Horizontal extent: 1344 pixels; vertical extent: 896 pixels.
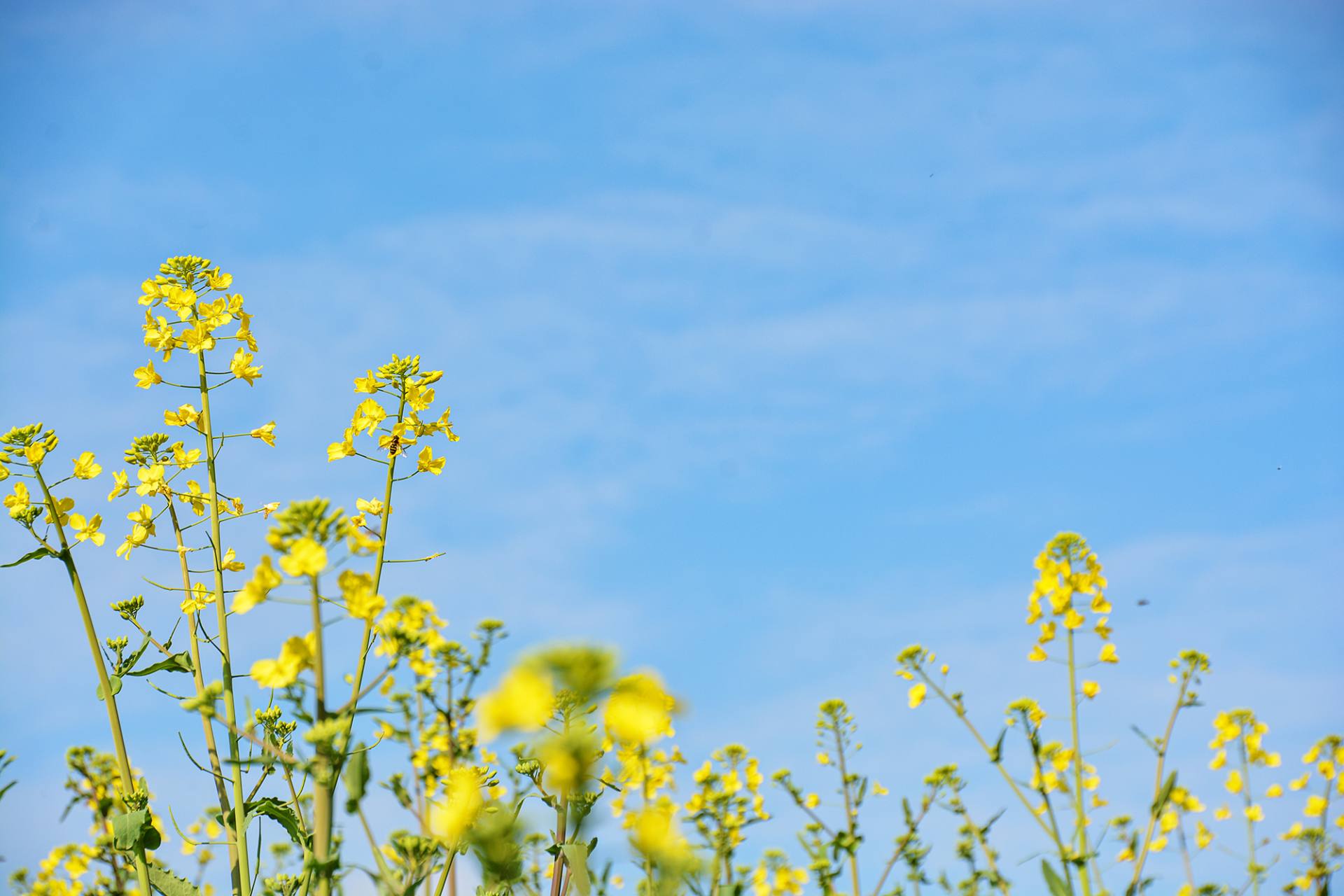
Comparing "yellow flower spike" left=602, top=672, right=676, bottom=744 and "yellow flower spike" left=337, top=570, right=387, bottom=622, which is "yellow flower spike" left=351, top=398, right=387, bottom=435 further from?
"yellow flower spike" left=602, top=672, right=676, bottom=744

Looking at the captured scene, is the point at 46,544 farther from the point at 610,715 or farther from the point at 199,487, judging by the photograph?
the point at 610,715

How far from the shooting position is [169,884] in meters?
2.93

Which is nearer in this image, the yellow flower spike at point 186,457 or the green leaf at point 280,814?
the green leaf at point 280,814

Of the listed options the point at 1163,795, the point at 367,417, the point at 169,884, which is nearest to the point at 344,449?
the point at 367,417

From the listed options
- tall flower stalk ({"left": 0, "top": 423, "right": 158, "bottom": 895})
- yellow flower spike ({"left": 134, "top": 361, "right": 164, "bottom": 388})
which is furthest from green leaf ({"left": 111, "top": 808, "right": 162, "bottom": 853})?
yellow flower spike ({"left": 134, "top": 361, "right": 164, "bottom": 388})

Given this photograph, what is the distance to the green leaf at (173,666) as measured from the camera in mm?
3229

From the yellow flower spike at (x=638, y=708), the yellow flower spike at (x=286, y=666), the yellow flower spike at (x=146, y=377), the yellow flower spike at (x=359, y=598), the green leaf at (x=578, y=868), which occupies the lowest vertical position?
the green leaf at (x=578, y=868)

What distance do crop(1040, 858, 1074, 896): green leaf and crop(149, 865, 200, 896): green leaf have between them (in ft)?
8.03

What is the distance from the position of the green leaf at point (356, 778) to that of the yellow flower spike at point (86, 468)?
8.69ft

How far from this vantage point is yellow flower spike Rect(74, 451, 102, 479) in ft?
12.3

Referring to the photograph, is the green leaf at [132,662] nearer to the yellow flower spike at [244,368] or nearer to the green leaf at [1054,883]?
the yellow flower spike at [244,368]

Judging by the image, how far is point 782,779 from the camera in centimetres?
580

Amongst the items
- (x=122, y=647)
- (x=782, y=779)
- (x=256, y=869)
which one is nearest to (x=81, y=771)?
(x=122, y=647)

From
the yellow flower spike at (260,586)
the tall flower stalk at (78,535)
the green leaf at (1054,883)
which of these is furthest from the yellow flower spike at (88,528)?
the green leaf at (1054,883)
